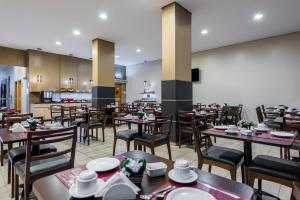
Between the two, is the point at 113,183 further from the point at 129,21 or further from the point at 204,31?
the point at 204,31

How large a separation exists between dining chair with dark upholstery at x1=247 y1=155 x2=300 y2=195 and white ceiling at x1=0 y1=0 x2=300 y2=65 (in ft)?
13.6

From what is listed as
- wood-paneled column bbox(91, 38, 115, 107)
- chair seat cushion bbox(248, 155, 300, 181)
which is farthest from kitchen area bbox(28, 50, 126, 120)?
chair seat cushion bbox(248, 155, 300, 181)

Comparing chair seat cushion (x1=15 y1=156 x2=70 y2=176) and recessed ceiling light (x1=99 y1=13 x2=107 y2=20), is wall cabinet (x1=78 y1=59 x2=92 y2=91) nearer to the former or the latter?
recessed ceiling light (x1=99 y1=13 x2=107 y2=20)

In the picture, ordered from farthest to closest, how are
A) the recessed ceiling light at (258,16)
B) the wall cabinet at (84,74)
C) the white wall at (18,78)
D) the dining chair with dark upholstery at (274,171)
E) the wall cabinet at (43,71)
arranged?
the wall cabinet at (84,74) < the white wall at (18,78) < the wall cabinet at (43,71) < the recessed ceiling light at (258,16) < the dining chair with dark upholstery at (274,171)

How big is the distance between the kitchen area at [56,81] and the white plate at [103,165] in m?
8.44

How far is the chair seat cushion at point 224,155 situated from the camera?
2006 millimetres

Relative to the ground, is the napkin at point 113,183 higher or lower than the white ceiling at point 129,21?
lower

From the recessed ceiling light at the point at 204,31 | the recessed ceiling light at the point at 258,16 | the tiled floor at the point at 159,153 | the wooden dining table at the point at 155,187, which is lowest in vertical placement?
the tiled floor at the point at 159,153

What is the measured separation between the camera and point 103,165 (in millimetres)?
1168

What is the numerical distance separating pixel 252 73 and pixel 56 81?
9.51 m

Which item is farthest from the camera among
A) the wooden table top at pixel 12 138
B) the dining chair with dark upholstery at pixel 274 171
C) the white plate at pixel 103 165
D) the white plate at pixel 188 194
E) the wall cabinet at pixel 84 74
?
the wall cabinet at pixel 84 74

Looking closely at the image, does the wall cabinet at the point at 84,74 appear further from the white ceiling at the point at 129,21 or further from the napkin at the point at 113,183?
the napkin at the point at 113,183

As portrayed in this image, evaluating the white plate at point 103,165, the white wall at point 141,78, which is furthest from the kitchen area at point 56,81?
the white plate at point 103,165

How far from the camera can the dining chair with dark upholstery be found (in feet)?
5.29
